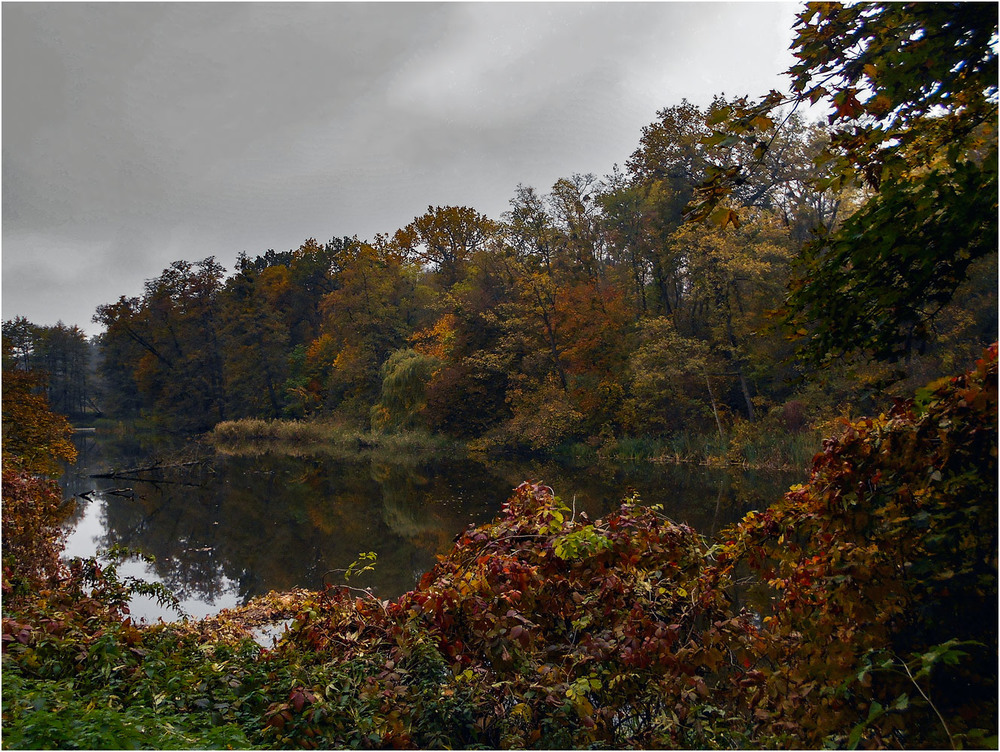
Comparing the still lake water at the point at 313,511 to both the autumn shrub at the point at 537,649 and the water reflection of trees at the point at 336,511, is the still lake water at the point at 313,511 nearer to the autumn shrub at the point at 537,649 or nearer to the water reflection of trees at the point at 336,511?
the water reflection of trees at the point at 336,511

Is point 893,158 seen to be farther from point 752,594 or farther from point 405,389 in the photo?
point 405,389

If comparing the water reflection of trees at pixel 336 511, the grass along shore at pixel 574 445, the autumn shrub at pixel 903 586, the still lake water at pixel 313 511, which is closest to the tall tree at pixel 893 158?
the autumn shrub at pixel 903 586

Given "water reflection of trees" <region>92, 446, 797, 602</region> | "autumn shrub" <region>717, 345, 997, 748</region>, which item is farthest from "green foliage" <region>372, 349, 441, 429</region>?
"autumn shrub" <region>717, 345, 997, 748</region>

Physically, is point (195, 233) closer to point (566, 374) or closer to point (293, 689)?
point (293, 689)

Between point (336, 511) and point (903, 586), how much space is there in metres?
12.3

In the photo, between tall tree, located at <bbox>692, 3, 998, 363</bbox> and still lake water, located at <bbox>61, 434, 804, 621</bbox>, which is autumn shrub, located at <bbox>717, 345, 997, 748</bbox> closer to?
tall tree, located at <bbox>692, 3, 998, 363</bbox>

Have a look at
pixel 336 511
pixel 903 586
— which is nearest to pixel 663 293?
pixel 336 511

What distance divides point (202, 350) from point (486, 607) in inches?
1421

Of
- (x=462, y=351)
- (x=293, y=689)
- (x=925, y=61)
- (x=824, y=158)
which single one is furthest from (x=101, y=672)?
(x=462, y=351)

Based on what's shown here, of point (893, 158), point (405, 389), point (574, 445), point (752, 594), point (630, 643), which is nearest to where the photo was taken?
point (893, 158)

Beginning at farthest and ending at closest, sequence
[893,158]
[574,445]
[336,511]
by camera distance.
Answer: [574,445] → [336,511] → [893,158]

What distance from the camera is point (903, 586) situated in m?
2.42

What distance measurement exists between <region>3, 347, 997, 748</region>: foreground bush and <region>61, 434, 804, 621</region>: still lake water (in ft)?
12.6

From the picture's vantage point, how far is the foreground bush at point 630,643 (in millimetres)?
2232
